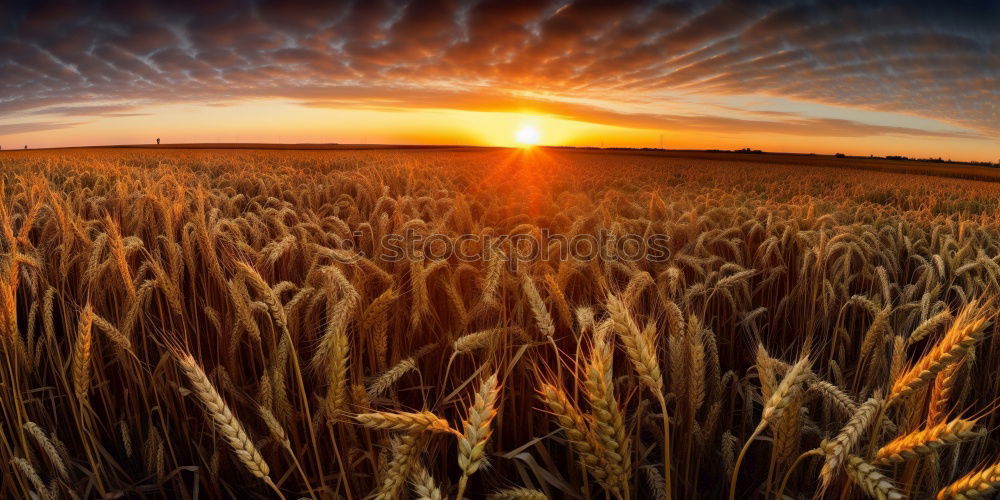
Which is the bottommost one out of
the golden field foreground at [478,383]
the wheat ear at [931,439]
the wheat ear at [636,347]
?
the golden field foreground at [478,383]

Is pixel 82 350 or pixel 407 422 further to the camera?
pixel 82 350

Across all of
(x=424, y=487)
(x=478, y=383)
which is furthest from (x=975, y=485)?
(x=478, y=383)

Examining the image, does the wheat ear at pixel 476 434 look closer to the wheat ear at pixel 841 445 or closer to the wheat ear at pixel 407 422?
the wheat ear at pixel 407 422

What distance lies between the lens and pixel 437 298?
2691 millimetres

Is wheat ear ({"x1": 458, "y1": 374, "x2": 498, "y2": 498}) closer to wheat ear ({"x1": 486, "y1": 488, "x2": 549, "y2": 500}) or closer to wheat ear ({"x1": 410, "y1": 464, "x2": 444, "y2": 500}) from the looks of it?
wheat ear ({"x1": 410, "y1": 464, "x2": 444, "y2": 500})

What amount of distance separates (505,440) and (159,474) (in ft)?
4.39

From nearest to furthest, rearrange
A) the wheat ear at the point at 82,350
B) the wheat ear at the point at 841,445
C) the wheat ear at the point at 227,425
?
the wheat ear at the point at 841,445 → the wheat ear at the point at 227,425 → the wheat ear at the point at 82,350

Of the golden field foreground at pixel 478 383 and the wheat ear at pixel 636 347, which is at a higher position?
the wheat ear at pixel 636 347

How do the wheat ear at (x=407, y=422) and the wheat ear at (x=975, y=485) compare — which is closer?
the wheat ear at (x=975, y=485)

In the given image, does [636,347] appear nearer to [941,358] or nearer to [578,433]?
[578,433]

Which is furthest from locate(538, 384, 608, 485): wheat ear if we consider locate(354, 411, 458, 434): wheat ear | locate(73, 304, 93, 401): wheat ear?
locate(73, 304, 93, 401): wheat ear

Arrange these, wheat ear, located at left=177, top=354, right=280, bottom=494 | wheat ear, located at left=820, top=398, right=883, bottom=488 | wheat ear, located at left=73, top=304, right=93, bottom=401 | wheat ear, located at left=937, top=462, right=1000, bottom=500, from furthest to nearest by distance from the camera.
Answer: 1. wheat ear, located at left=73, top=304, right=93, bottom=401
2. wheat ear, located at left=177, top=354, right=280, bottom=494
3. wheat ear, located at left=820, top=398, right=883, bottom=488
4. wheat ear, located at left=937, top=462, right=1000, bottom=500

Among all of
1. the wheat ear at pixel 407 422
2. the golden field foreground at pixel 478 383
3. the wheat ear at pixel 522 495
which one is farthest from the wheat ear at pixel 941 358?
the wheat ear at pixel 407 422

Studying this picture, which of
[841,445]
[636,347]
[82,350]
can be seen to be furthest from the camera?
[82,350]
